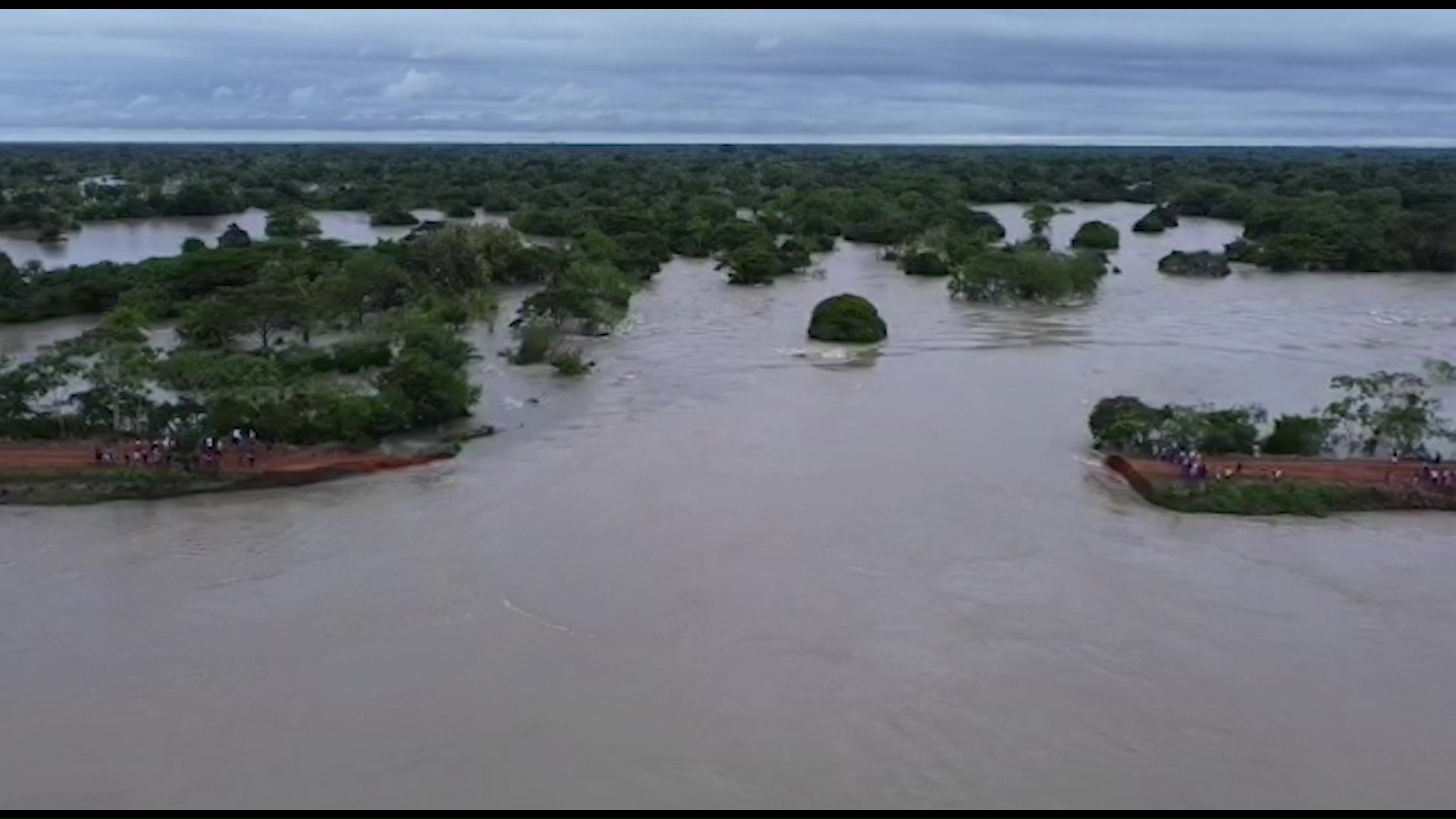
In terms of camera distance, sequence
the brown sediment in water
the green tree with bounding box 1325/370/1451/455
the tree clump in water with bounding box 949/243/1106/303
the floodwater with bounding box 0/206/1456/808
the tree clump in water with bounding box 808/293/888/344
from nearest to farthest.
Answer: the floodwater with bounding box 0/206/1456/808 < the brown sediment in water < the green tree with bounding box 1325/370/1451/455 < the tree clump in water with bounding box 808/293/888/344 < the tree clump in water with bounding box 949/243/1106/303

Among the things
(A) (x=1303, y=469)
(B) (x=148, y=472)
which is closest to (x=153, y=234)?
(B) (x=148, y=472)

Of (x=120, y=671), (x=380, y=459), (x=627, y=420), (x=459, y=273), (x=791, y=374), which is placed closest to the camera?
(x=120, y=671)

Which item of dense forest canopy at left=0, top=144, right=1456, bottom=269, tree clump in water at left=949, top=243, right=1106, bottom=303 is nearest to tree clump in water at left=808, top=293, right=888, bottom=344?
tree clump in water at left=949, top=243, right=1106, bottom=303

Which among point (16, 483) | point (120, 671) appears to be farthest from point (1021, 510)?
point (16, 483)

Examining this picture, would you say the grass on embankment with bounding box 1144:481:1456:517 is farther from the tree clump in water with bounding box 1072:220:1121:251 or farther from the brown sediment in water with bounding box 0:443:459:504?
the tree clump in water with bounding box 1072:220:1121:251

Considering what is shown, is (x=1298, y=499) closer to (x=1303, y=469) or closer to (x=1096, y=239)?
(x=1303, y=469)

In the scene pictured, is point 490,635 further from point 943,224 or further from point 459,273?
point 943,224

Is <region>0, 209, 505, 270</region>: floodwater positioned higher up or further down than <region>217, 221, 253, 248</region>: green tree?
further down
